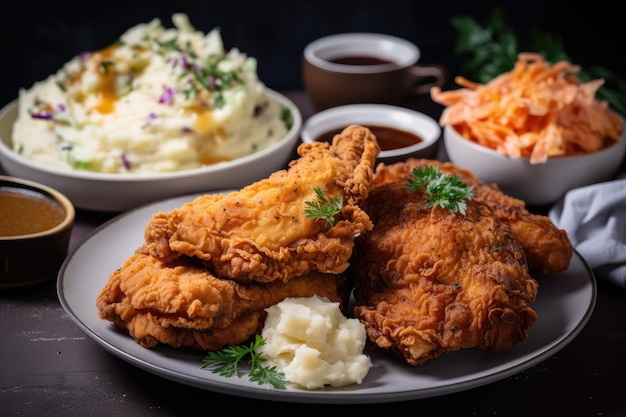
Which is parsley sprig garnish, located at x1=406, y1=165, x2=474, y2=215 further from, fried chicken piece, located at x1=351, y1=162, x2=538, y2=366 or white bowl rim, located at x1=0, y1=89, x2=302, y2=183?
white bowl rim, located at x1=0, y1=89, x2=302, y2=183

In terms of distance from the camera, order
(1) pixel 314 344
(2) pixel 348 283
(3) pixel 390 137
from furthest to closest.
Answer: (3) pixel 390 137
(2) pixel 348 283
(1) pixel 314 344

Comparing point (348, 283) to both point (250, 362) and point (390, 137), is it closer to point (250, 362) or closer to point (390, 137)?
point (250, 362)

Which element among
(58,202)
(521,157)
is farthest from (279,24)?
(58,202)

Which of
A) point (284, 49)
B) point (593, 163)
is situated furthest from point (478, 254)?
point (284, 49)

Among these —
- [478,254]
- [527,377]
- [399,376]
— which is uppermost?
[478,254]

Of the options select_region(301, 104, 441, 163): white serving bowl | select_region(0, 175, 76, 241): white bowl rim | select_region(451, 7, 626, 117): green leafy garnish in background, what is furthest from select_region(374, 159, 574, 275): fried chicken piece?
select_region(451, 7, 626, 117): green leafy garnish in background

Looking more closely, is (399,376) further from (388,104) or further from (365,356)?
(388,104)
